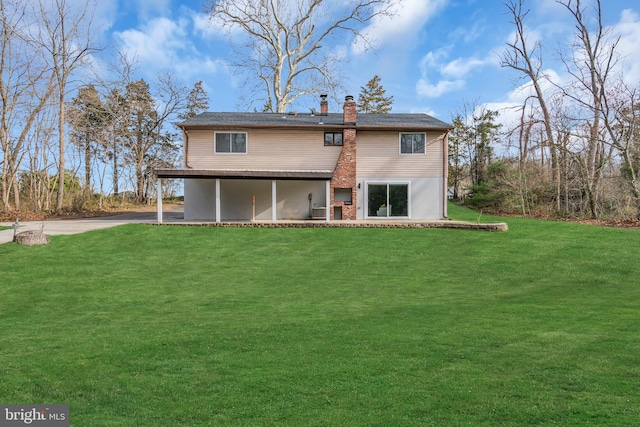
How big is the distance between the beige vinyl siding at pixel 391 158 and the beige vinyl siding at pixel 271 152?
4.33 ft

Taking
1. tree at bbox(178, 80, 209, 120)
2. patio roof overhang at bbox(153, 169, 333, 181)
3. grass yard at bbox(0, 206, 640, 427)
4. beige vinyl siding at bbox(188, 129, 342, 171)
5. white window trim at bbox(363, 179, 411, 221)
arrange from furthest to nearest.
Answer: tree at bbox(178, 80, 209, 120)
white window trim at bbox(363, 179, 411, 221)
beige vinyl siding at bbox(188, 129, 342, 171)
patio roof overhang at bbox(153, 169, 333, 181)
grass yard at bbox(0, 206, 640, 427)

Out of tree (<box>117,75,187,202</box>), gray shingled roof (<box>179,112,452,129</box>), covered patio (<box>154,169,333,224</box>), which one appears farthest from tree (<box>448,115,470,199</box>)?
tree (<box>117,75,187,202</box>)

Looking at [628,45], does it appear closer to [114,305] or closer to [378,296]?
[378,296]

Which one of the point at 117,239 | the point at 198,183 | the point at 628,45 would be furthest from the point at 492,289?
the point at 628,45

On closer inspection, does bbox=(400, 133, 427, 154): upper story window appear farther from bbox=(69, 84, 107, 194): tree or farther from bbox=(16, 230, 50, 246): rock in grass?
bbox=(69, 84, 107, 194): tree

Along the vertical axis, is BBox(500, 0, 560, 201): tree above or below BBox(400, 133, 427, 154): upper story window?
above

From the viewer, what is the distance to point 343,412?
3.27 metres

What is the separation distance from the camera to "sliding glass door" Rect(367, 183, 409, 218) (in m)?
19.1

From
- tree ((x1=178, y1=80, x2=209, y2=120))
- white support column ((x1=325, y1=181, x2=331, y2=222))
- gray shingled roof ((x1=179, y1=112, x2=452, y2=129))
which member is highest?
tree ((x1=178, y1=80, x2=209, y2=120))

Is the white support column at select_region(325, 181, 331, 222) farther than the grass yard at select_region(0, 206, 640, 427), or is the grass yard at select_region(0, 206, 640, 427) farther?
the white support column at select_region(325, 181, 331, 222)

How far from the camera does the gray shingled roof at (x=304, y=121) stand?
18.6 metres

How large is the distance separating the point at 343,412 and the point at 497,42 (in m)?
28.5

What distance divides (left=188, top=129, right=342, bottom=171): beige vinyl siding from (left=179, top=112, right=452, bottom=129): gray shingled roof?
0.42 metres

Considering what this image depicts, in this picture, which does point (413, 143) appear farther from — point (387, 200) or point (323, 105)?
point (323, 105)
